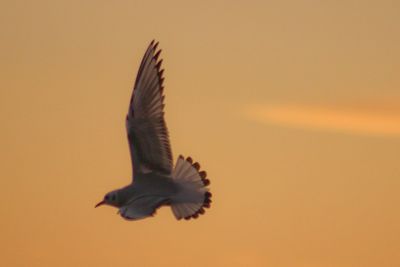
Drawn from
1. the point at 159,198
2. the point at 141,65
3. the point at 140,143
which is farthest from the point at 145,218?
the point at 141,65

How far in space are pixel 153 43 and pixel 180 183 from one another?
240 centimetres

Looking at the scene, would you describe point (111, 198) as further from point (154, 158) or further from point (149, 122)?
point (149, 122)

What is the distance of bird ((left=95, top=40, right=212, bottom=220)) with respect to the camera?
12070 millimetres

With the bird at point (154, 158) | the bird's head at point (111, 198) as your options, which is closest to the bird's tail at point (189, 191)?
the bird at point (154, 158)

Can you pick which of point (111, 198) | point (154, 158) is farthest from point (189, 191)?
point (111, 198)

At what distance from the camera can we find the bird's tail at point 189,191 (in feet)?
38.9

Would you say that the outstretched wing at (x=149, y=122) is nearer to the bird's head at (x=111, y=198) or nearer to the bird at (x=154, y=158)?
the bird at (x=154, y=158)

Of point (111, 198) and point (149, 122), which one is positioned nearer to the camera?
point (111, 198)

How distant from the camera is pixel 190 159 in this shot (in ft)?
41.0

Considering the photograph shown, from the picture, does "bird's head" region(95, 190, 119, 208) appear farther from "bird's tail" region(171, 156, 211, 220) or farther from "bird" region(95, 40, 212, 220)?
"bird's tail" region(171, 156, 211, 220)

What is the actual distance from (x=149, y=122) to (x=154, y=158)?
62cm

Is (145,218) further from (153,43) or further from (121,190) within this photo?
(153,43)

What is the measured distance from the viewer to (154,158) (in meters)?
12.4

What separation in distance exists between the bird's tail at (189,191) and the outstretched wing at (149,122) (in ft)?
0.77
